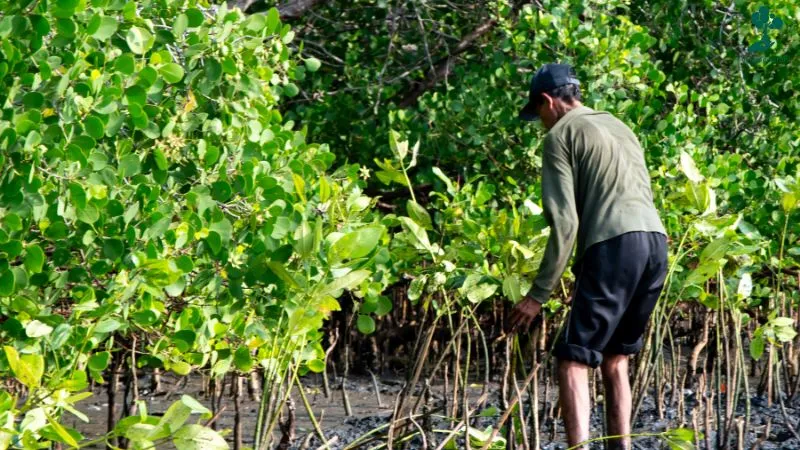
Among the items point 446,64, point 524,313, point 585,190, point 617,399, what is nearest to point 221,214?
point 524,313

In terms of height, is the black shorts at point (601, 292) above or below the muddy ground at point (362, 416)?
above

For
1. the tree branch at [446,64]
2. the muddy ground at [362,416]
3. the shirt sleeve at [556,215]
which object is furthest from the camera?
the tree branch at [446,64]

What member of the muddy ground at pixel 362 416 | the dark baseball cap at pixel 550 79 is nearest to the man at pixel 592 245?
the dark baseball cap at pixel 550 79

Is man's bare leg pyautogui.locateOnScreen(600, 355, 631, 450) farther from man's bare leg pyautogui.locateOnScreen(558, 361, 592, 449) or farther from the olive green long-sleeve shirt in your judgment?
the olive green long-sleeve shirt

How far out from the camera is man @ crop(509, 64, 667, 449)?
380 centimetres

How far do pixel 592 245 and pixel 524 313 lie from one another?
29 centimetres

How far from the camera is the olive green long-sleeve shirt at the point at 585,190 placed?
3.79m

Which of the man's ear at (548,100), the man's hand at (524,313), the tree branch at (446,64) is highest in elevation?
the tree branch at (446,64)

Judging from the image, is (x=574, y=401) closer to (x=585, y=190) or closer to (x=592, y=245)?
(x=592, y=245)

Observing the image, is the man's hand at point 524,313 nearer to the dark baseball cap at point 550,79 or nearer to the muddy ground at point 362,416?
the muddy ground at point 362,416

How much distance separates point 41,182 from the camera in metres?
3.03

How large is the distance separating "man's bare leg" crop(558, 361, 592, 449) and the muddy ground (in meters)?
0.43

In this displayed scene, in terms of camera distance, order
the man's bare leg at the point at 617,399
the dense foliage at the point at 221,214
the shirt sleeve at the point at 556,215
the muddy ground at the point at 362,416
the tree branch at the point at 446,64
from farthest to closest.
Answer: the tree branch at the point at 446,64, the muddy ground at the point at 362,416, the man's bare leg at the point at 617,399, the shirt sleeve at the point at 556,215, the dense foliage at the point at 221,214

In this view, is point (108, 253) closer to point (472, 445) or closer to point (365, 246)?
point (365, 246)
